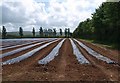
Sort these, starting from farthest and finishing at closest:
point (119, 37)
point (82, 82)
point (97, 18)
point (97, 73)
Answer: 1. point (97, 18)
2. point (119, 37)
3. point (97, 73)
4. point (82, 82)

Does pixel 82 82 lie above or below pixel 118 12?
below

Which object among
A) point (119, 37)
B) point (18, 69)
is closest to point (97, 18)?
point (119, 37)

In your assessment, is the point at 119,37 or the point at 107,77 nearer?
the point at 107,77

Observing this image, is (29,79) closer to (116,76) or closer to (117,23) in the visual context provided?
(116,76)

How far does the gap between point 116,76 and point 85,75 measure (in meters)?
1.39

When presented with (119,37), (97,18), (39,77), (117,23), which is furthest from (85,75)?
(97,18)

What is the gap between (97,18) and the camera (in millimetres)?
56938

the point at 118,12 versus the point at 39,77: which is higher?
the point at 118,12

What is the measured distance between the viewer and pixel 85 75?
11.5 metres

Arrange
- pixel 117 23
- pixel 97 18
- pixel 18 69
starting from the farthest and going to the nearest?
pixel 97 18, pixel 117 23, pixel 18 69

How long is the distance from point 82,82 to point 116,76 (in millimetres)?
2116

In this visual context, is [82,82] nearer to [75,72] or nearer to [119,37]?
[75,72]

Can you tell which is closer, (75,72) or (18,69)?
(75,72)

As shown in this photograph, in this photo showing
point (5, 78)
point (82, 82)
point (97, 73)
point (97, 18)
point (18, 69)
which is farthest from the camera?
point (97, 18)
